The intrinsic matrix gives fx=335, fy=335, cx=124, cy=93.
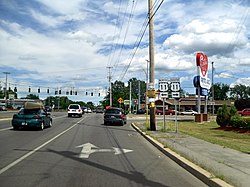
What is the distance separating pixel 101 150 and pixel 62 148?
→ 154 cm

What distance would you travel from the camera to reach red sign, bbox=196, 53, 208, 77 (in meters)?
37.7

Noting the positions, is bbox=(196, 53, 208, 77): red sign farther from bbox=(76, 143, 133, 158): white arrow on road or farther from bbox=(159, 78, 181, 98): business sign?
bbox=(76, 143, 133, 158): white arrow on road

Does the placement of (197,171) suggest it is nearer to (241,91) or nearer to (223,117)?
(223,117)

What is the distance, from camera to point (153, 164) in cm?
984

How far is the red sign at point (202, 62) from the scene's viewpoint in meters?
37.7

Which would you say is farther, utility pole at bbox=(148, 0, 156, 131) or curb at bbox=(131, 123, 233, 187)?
utility pole at bbox=(148, 0, 156, 131)

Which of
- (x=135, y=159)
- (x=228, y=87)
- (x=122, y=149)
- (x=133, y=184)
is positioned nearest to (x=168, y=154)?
(x=135, y=159)

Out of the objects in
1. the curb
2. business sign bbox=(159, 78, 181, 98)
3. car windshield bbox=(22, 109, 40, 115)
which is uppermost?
business sign bbox=(159, 78, 181, 98)

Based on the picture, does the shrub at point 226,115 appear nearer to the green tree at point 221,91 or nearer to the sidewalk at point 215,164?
the sidewalk at point 215,164

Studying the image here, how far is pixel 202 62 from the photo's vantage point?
38219mm

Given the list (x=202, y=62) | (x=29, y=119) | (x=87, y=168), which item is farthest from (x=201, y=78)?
(x=87, y=168)

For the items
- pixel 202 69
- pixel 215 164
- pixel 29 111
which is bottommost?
pixel 215 164

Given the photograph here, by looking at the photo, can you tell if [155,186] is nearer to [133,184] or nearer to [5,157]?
[133,184]

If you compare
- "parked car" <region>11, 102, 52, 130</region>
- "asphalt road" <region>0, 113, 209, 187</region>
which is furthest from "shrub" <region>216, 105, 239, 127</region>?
"asphalt road" <region>0, 113, 209, 187</region>
